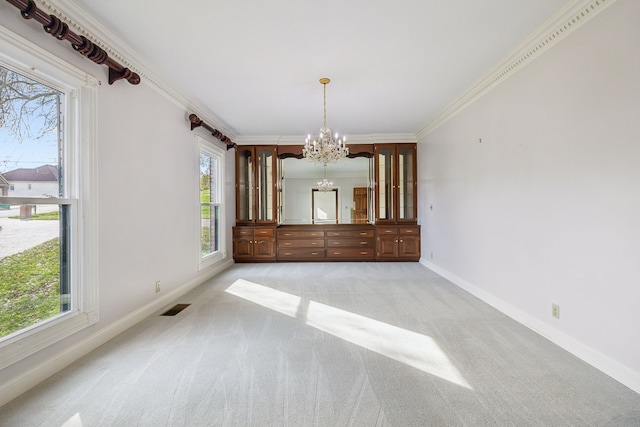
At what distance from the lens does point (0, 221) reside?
5.71ft

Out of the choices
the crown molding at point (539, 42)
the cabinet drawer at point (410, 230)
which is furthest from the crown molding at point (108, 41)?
the cabinet drawer at point (410, 230)

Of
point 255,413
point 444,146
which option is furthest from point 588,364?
point 444,146

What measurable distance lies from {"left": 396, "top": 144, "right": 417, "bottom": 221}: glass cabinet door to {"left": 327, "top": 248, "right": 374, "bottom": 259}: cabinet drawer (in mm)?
963

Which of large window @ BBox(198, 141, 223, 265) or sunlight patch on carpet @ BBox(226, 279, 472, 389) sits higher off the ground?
large window @ BBox(198, 141, 223, 265)

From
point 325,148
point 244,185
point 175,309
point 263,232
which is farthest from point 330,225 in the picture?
point 175,309

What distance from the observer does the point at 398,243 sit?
5773 millimetres

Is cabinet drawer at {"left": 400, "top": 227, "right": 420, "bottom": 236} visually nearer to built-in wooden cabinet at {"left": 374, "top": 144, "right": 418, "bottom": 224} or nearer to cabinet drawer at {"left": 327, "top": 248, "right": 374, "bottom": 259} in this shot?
built-in wooden cabinet at {"left": 374, "top": 144, "right": 418, "bottom": 224}

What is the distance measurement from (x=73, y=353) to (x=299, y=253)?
13.3 ft

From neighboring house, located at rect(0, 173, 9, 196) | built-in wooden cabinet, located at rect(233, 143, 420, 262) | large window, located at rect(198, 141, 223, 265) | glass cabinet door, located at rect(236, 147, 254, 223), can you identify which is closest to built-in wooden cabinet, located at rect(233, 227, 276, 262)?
built-in wooden cabinet, located at rect(233, 143, 420, 262)

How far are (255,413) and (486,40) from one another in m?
3.38

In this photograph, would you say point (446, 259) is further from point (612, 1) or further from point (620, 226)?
point (612, 1)

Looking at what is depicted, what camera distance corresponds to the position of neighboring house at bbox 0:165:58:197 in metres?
1.80

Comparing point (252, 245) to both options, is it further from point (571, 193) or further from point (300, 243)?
point (571, 193)

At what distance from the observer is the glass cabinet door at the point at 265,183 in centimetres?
595
